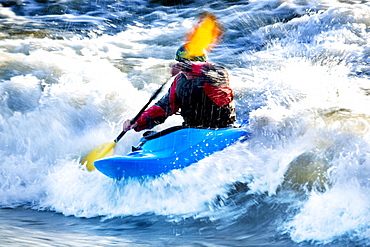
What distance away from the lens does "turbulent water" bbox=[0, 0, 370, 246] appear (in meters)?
3.41

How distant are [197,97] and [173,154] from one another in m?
0.56

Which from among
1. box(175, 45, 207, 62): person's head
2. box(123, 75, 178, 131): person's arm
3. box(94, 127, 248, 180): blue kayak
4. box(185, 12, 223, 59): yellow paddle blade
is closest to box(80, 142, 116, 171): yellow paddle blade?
box(123, 75, 178, 131): person's arm

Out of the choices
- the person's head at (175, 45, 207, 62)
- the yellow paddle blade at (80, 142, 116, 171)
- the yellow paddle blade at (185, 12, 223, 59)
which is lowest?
the yellow paddle blade at (80, 142, 116, 171)

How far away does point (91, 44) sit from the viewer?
9.82 meters

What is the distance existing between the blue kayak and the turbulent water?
4.8 inches

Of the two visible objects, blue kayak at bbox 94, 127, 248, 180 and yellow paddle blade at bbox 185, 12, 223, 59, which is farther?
yellow paddle blade at bbox 185, 12, 223, 59

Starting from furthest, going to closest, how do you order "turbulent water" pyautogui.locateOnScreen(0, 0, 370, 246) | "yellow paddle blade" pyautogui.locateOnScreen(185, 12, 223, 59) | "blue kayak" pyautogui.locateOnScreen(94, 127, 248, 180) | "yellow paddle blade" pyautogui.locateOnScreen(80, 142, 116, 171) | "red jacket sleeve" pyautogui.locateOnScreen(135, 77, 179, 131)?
"yellow paddle blade" pyautogui.locateOnScreen(80, 142, 116, 171) < "red jacket sleeve" pyautogui.locateOnScreen(135, 77, 179, 131) < "yellow paddle blade" pyautogui.locateOnScreen(185, 12, 223, 59) < "blue kayak" pyautogui.locateOnScreen(94, 127, 248, 180) < "turbulent water" pyautogui.locateOnScreen(0, 0, 370, 246)

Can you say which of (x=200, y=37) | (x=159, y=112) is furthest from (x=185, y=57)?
(x=159, y=112)

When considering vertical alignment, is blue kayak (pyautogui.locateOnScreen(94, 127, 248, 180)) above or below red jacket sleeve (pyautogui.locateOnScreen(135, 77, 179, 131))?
below

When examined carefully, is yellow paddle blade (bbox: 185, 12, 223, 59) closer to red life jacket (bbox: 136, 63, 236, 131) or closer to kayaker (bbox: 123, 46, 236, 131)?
kayaker (bbox: 123, 46, 236, 131)

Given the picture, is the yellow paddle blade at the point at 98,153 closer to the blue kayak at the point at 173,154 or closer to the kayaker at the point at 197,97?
the kayaker at the point at 197,97

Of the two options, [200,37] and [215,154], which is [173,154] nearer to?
[215,154]

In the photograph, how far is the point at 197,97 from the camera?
4148 millimetres

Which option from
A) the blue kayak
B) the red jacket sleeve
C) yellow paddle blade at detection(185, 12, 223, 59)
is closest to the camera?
the blue kayak
